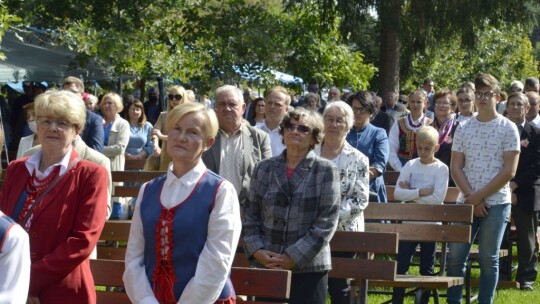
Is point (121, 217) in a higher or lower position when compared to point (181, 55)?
lower

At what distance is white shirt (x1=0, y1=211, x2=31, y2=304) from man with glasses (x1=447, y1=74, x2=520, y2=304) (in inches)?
215

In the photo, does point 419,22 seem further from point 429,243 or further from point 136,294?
point 136,294

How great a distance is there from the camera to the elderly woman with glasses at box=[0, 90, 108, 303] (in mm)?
5145

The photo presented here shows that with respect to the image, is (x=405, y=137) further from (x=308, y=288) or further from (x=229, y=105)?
(x=308, y=288)

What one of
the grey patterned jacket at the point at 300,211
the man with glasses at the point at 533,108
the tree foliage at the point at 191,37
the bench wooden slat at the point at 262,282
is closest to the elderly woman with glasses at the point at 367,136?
the grey patterned jacket at the point at 300,211

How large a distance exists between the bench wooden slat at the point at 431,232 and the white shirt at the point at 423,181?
92cm

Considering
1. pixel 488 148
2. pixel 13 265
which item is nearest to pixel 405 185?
pixel 488 148

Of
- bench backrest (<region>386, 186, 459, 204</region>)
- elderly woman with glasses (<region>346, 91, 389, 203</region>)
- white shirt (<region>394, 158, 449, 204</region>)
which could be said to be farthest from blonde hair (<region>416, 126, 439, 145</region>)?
elderly woman with glasses (<region>346, 91, 389, 203</region>)

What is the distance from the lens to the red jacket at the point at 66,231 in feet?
16.8

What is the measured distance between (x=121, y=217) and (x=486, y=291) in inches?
163

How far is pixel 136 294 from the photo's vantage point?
510 centimetres

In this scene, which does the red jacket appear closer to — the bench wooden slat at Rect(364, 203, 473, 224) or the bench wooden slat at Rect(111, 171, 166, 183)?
the bench wooden slat at Rect(364, 203, 473, 224)

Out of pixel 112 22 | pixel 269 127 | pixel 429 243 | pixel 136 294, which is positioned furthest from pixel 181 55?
pixel 136 294

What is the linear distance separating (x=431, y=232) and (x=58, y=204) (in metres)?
4.33
